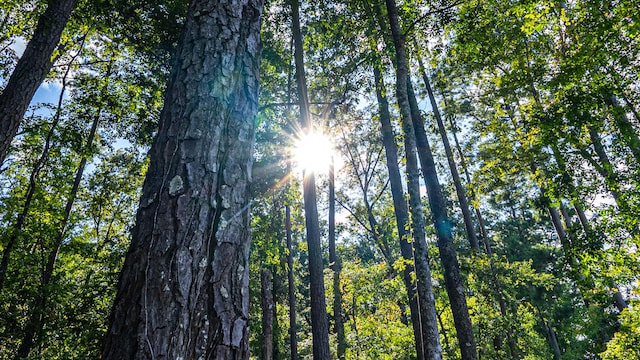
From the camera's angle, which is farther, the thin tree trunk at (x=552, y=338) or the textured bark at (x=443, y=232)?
the thin tree trunk at (x=552, y=338)

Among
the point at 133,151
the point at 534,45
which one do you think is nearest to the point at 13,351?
the point at 133,151

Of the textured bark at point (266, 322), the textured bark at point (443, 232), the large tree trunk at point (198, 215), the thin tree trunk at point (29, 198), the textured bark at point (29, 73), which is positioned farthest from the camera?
the textured bark at point (266, 322)

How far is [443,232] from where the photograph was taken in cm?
695

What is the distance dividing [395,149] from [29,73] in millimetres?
8702

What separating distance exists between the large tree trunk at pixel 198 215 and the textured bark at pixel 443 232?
15.0 feet

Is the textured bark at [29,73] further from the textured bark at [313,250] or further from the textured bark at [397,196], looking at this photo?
the textured bark at [397,196]

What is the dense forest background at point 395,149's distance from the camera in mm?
7043

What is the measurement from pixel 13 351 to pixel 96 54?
1100cm

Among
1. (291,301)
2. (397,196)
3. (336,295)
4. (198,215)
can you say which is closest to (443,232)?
(397,196)

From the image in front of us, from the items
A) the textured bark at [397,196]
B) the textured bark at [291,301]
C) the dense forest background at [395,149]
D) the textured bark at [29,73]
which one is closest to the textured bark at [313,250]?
the dense forest background at [395,149]

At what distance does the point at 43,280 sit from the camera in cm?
1059

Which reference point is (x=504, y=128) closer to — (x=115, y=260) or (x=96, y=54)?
(x=115, y=260)

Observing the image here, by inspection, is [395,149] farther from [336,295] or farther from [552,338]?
[552,338]

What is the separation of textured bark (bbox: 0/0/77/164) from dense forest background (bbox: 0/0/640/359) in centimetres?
47
